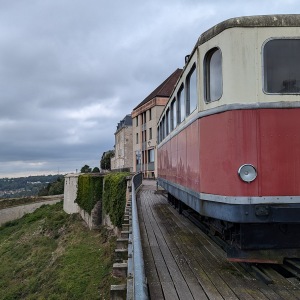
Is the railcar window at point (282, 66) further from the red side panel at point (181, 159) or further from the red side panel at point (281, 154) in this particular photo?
the red side panel at point (181, 159)

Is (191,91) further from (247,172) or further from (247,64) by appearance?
(247,172)

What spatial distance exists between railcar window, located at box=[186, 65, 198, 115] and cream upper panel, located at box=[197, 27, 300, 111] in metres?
0.99

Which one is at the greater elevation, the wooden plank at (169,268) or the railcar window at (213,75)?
the railcar window at (213,75)

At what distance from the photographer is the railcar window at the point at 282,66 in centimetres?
434

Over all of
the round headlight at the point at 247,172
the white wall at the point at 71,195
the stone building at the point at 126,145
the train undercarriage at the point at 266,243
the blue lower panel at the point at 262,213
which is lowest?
the white wall at the point at 71,195

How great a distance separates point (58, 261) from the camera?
2156 cm

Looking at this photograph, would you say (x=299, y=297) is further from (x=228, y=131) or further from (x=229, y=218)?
(x=228, y=131)

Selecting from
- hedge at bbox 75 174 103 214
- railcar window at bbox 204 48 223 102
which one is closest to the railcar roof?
railcar window at bbox 204 48 223 102

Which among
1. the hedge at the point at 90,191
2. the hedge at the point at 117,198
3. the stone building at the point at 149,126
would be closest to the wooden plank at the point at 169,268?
the hedge at the point at 117,198

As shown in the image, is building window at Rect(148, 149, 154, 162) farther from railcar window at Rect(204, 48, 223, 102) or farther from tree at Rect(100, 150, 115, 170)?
tree at Rect(100, 150, 115, 170)

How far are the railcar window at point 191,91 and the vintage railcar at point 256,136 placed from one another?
0.74m

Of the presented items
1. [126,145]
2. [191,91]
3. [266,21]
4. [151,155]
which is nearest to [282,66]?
[266,21]

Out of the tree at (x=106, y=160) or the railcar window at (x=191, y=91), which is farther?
the tree at (x=106, y=160)

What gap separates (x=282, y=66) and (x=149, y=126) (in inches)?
1624
